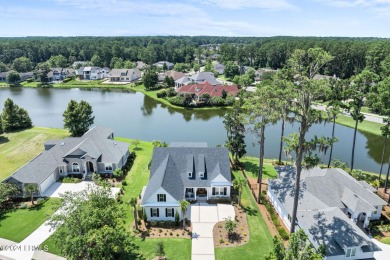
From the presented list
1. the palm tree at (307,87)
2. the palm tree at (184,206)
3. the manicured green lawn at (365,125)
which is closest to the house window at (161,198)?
the palm tree at (184,206)

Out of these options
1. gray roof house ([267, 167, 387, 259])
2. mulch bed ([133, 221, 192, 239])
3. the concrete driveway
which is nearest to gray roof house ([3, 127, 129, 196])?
the concrete driveway

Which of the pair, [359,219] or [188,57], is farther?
[188,57]

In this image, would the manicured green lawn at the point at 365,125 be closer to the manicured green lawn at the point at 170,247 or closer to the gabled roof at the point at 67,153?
the gabled roof at the point at 67,153

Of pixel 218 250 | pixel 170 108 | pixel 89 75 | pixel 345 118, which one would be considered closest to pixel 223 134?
pixel 170 108

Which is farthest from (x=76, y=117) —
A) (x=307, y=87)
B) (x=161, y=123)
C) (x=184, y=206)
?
(x=307, y=87)

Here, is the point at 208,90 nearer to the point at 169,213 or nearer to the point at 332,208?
the point at 169,213

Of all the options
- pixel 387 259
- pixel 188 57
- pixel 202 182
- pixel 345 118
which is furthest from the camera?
pixel 188 57

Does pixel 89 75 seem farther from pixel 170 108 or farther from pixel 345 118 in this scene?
pixel 345 118
